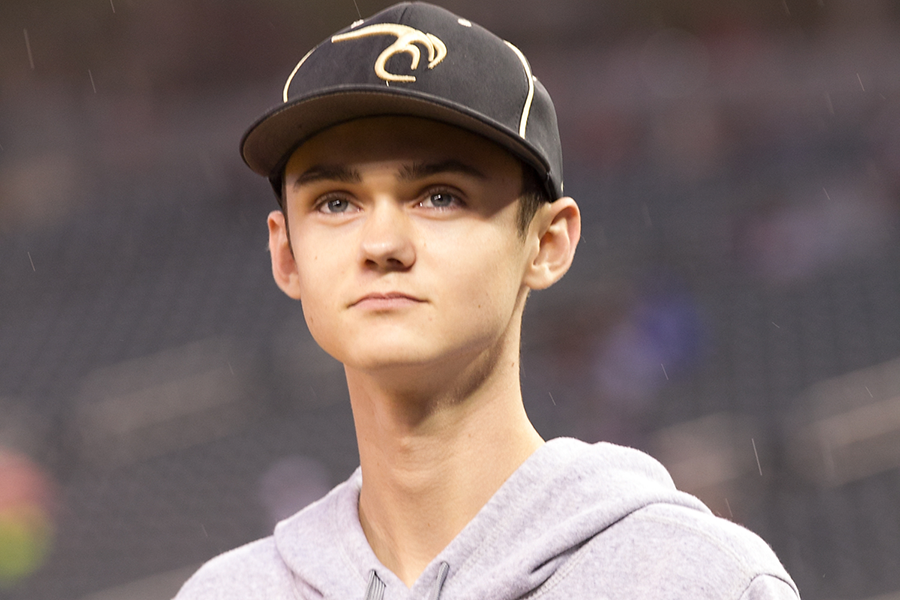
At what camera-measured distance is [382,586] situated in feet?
5.20

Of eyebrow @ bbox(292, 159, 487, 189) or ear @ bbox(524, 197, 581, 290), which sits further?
ear @ bbox(524, 197, 581, 290)

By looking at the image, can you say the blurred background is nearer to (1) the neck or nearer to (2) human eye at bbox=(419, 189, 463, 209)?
(1) the neck

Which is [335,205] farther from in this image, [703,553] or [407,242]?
[703,553]

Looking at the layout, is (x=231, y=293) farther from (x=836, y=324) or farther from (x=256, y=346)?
(x=836, y=324)

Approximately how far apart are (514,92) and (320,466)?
5.99m

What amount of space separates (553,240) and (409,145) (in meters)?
0.32

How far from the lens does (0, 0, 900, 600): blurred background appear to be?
20.7ft

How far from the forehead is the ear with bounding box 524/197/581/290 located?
0.15 m

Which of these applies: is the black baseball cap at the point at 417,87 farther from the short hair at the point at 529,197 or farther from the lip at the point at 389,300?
the lip at the point at 389,300

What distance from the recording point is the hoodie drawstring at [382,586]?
1509 mm

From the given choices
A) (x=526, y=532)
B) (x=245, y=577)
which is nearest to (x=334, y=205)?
(x=526, y=532)

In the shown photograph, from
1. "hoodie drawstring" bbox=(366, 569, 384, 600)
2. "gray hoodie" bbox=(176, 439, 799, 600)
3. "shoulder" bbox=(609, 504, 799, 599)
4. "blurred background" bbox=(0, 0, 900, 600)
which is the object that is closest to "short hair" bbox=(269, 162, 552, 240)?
"gray hoodie" bbox=(176, 439, 799, 600)

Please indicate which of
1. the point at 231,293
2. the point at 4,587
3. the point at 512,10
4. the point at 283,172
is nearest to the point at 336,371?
the point at 231,293

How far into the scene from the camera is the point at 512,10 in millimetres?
10648
